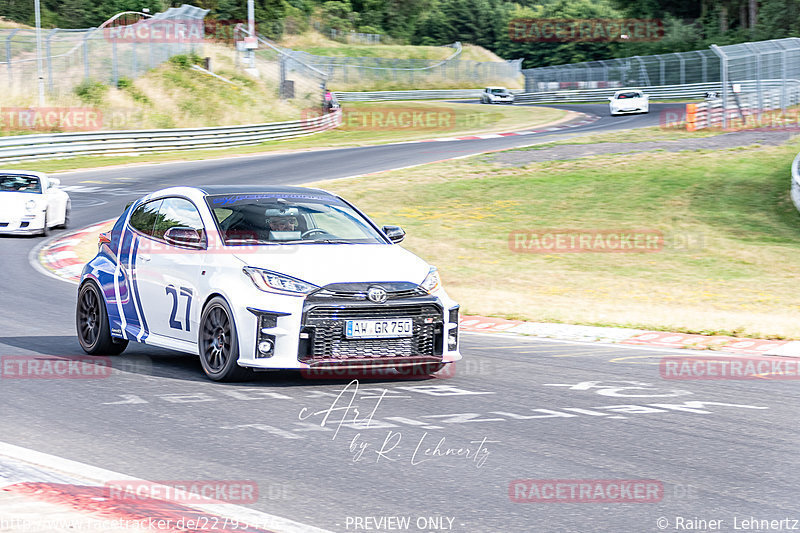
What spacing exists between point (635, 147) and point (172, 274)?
90.0ft

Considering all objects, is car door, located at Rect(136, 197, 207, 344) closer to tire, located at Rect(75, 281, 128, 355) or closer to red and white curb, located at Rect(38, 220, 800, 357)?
tire, located at Rect(75, 281, 128, 355)

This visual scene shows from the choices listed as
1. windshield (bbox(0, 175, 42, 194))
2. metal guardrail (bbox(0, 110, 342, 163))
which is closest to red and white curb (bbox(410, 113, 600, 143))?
metal guardrail (bbox(0, 110, 342, 163))

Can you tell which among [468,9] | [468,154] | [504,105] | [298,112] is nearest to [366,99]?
[504,105]

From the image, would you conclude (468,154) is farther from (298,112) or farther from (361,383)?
(361,383)

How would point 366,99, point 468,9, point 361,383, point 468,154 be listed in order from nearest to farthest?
point 361,383
point 468,154
point 366,99
point 468,9

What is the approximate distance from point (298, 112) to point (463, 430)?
158 feet

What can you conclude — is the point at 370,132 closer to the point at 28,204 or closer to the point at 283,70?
the point at 283,70

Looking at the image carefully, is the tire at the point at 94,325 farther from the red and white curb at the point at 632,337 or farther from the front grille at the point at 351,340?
the red and white curb at the point at 632,337

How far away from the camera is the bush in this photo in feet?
143

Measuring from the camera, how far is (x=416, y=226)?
23.5 meters

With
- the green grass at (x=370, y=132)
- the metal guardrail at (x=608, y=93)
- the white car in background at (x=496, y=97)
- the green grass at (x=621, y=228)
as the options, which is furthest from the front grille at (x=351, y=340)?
the white car in background at (x=496, y=97)

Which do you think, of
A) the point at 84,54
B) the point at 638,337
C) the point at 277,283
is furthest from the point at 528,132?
the point at 277,283

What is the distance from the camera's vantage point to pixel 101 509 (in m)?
5.05

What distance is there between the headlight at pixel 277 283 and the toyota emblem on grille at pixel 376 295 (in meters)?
0.40
